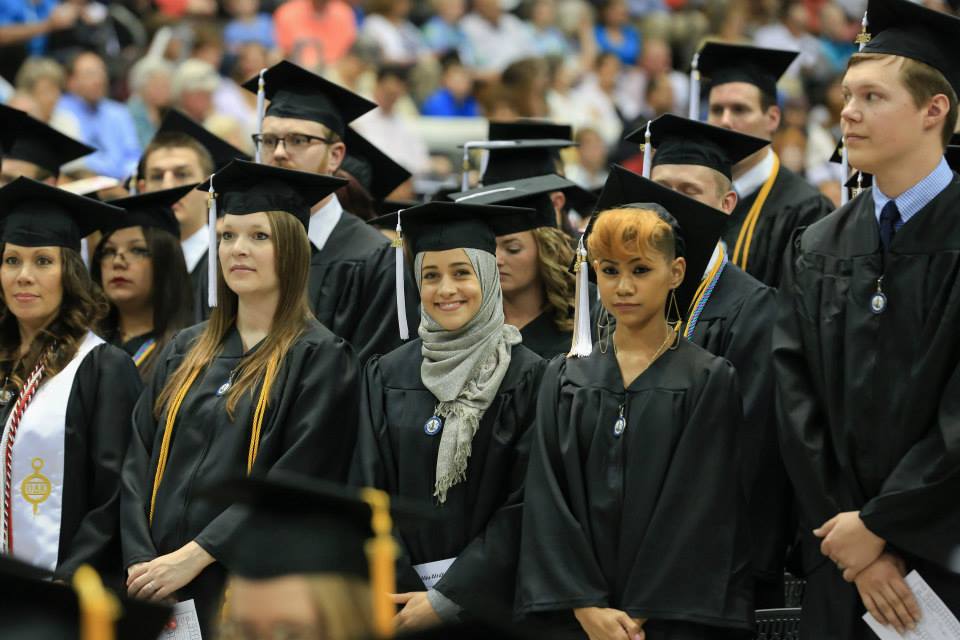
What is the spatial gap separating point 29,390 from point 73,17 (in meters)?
6.57

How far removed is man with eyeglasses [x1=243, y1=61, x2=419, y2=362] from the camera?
5.54m

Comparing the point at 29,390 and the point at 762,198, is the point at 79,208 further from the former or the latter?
the point at 762,198

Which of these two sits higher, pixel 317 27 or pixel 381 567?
pixel 317 27

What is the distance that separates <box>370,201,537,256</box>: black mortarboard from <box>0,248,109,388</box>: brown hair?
1.25m

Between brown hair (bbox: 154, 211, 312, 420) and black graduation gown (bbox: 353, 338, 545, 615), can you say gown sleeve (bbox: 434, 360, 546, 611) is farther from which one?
brown hair (bbox: 154, 211, 312, 420)

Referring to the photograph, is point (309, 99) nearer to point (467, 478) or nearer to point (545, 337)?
point (545, 337)

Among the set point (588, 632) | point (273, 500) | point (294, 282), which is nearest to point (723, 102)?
point (294, 282)

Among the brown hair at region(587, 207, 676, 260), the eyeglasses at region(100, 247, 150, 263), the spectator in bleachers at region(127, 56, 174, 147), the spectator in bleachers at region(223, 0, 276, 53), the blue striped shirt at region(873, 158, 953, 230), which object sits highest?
the spectator in bleachers at region(223, 0, 276, 53)

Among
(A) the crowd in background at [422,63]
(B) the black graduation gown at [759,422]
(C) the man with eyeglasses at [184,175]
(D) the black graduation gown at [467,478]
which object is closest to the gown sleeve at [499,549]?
(D) the black graduation gown at [467,478]

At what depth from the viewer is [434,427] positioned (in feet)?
14.7

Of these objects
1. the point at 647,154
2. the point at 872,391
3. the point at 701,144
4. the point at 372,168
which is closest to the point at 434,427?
the point at 872,391

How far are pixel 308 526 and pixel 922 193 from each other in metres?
2.08

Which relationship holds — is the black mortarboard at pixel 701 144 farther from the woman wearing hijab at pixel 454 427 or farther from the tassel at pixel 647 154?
the woman wearing hijab at pixel 454 427

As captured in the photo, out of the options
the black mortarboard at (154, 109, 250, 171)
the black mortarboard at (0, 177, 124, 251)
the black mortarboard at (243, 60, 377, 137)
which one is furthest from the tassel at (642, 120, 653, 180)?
the black mortarboard at (154, 109, 250, 171)
